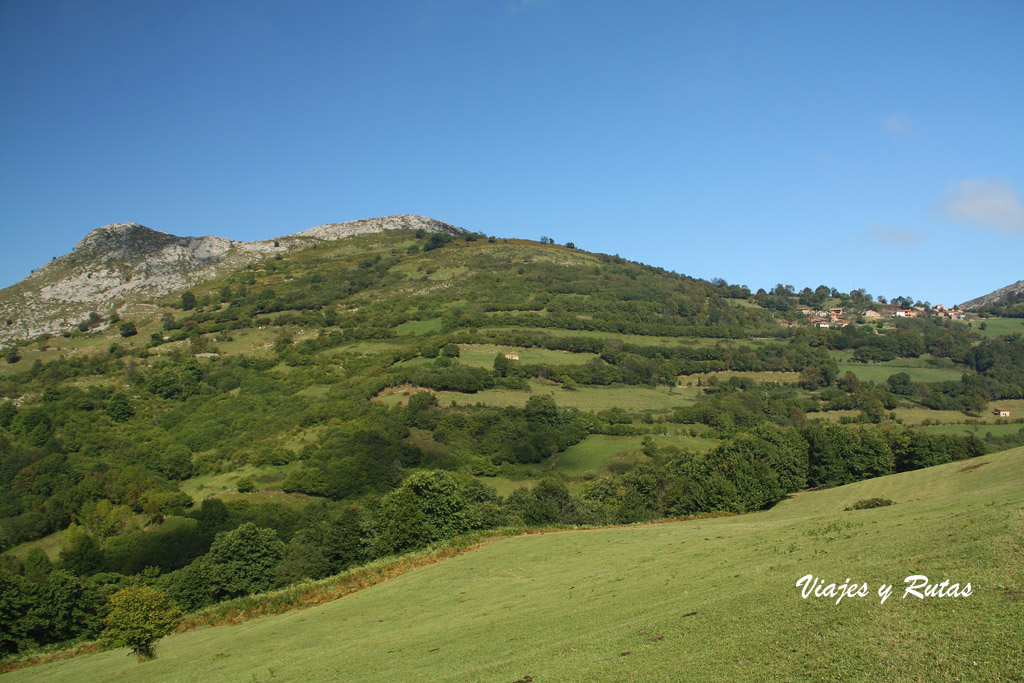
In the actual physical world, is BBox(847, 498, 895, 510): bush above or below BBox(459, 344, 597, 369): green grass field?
below

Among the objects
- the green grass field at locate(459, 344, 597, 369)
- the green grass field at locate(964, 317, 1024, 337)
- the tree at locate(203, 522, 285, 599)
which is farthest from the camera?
the green grass field at locate(964, 317, 1024, 337)

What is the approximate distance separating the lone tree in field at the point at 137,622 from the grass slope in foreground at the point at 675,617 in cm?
117

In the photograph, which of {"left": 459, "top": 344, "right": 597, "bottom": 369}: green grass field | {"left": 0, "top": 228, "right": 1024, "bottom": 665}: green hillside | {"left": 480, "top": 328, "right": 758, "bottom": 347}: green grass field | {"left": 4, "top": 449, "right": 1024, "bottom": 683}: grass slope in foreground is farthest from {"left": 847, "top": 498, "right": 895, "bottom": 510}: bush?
{"left": 480, "top": 328, "right": 758, "bottom": 347}: green grass field

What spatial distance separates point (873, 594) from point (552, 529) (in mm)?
33528

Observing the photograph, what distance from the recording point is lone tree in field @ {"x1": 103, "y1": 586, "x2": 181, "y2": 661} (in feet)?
93.2

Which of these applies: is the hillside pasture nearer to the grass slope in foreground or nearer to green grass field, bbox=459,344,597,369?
green grass field, bbox=459,344,597,369

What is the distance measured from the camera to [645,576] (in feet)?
Result: 79.3

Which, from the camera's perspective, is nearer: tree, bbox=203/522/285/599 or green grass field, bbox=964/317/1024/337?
tree, bbox=203/522/285/599

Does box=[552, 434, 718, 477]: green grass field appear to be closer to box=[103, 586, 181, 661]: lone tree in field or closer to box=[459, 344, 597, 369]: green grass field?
box=[459, 344, 597, 369]: green grass field

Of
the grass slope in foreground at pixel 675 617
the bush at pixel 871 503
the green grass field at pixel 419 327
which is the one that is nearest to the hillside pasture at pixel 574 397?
the green grass field at pixel 419 327

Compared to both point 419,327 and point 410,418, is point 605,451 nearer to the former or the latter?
point 410,418

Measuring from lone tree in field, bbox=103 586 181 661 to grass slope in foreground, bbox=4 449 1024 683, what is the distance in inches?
46.1

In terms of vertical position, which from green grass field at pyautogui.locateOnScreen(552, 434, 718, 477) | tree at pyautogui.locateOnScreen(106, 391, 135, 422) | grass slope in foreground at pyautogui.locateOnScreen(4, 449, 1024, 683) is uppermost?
tree at pyautogui.locateOnScreen(106, 391, 135, 422)

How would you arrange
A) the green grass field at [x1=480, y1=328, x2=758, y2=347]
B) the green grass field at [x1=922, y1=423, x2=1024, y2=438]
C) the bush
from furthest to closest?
the green grass field at [x1=480, y1=328, x2=758, y2=347] < the green grass field at [x1=922, y1=423, x2=1024, y2=438] < the bush
